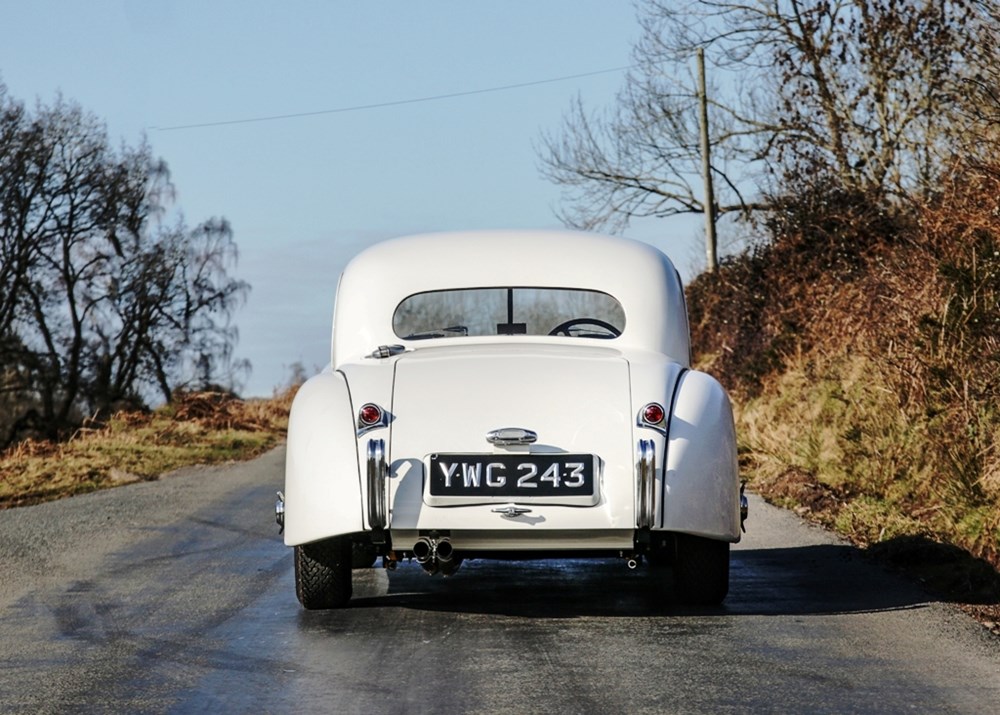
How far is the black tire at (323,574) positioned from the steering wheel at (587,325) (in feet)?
5.57

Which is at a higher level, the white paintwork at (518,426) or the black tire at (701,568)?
the white paintwork at (518,426)

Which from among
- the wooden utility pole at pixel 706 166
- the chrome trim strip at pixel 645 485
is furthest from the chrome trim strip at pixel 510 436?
the wooden utility pole at pixel 706 166

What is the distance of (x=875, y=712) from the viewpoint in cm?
462

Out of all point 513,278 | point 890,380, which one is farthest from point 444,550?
point 890,380

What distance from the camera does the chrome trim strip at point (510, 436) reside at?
6.11 metres

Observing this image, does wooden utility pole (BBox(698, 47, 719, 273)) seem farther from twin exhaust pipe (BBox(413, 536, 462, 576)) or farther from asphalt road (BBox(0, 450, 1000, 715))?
twin exhaust pipe (BBox(413, 536, 462, 576))

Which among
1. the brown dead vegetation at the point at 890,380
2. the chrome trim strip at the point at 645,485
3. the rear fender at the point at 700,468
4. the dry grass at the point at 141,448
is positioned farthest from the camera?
the dry grass at the point at 141,448

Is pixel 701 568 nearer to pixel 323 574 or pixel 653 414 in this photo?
pixel 653 414

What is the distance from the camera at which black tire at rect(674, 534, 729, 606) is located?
21.7ft

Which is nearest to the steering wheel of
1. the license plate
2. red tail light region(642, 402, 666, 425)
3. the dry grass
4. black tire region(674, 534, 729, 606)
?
red tail light region(642, 402, 666, 425)

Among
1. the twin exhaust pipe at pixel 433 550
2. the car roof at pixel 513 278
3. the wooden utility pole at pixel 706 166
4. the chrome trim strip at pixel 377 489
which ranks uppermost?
the wooden utility pole at pixel 706 166

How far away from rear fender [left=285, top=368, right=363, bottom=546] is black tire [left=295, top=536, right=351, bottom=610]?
0.69ft

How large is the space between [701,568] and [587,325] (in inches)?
60.7

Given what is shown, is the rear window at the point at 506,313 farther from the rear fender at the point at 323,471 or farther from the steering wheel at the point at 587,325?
the rear fender at the point at 323,471
